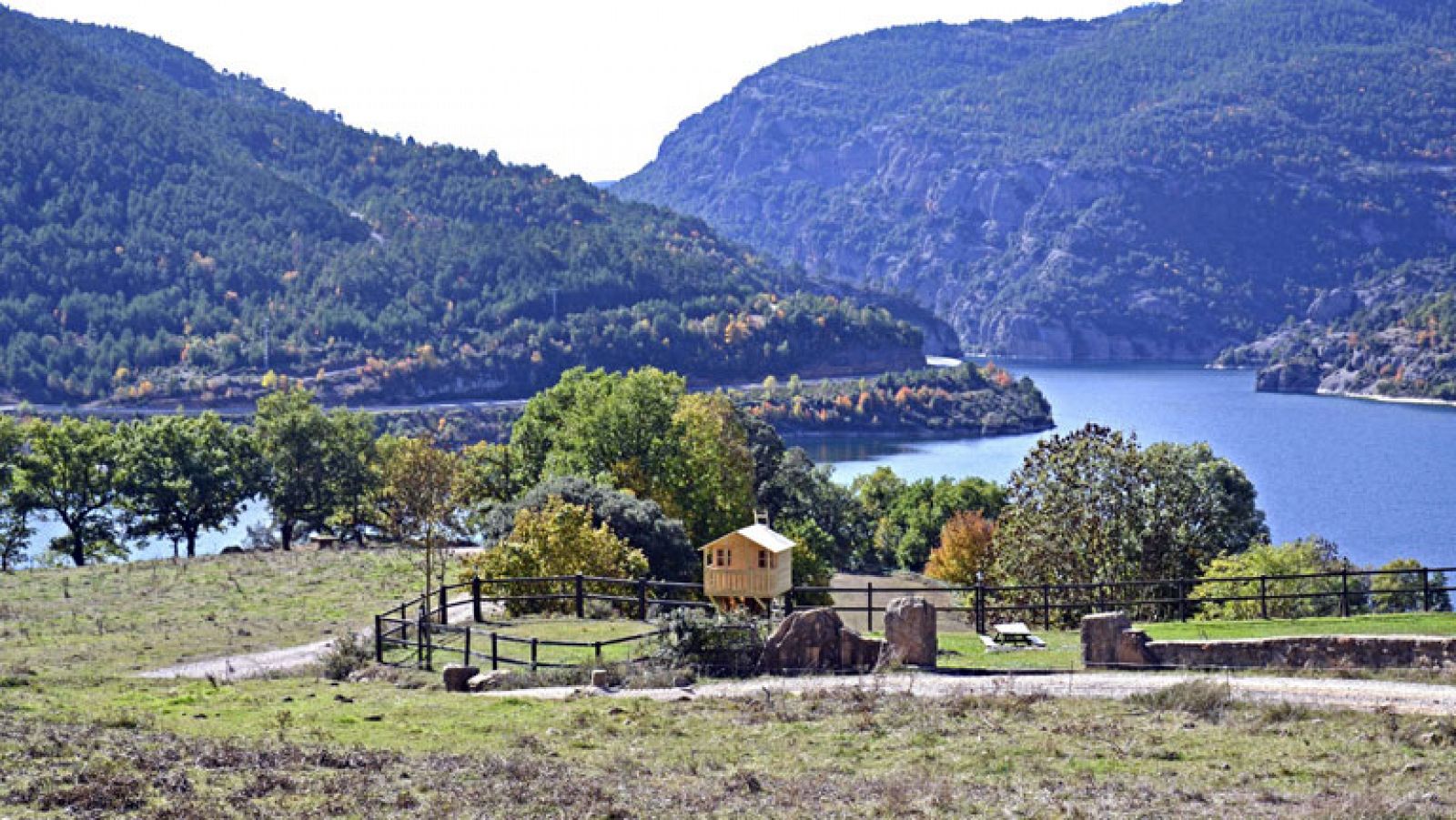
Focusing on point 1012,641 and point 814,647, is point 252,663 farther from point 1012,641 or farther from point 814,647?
point 1012,641

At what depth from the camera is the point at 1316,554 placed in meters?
51.6

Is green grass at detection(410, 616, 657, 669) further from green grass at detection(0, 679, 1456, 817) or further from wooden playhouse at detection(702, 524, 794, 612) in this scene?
wooden playhouse at detection(702, 524, 794, 612)

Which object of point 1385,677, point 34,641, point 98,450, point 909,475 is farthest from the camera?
point 909,475

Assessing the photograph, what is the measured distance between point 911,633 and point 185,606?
21790 mm

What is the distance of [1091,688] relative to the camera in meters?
22.0

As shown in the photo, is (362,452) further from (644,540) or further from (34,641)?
(34,641)

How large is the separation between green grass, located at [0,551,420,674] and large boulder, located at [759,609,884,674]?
11.9 meters

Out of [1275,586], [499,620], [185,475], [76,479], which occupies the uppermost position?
[185,475]

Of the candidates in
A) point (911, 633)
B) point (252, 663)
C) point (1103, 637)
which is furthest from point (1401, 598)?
point (252, 663)

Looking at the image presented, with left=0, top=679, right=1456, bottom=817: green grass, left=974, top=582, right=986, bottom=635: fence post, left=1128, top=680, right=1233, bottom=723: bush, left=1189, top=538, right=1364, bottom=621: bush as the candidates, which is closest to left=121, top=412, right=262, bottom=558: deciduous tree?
left=1189, top=538, right=1364, bottom=621: bush

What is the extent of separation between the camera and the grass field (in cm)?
1523

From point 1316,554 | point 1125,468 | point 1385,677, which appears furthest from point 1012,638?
point 1316,554

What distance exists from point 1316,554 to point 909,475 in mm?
101778

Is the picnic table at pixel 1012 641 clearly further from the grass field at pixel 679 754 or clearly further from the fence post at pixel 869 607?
the fence post at pixel 869 607
